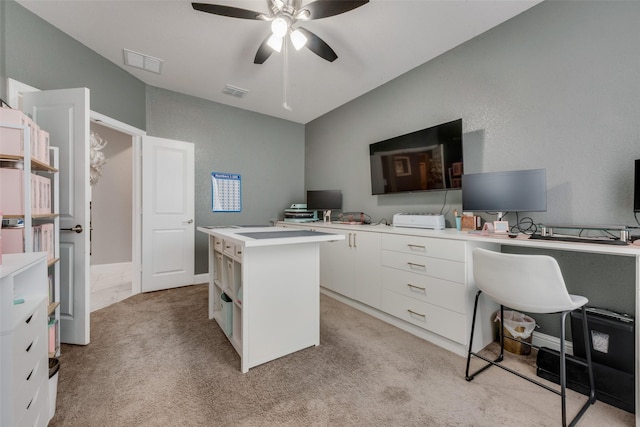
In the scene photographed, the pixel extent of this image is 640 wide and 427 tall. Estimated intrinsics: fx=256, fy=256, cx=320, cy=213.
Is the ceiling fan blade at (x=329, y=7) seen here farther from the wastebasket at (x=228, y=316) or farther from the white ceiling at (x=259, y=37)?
the wastebasket at (x=228, y=316)

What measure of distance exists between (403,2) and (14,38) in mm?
3128

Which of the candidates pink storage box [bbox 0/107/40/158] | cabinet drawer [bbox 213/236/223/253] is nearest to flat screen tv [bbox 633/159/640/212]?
cabinet drawer [bbox 213/236/223/253]

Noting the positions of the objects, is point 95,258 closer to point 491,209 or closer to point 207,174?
point 207,174

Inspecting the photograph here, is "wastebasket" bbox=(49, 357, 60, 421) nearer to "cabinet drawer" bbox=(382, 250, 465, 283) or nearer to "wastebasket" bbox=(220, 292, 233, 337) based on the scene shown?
"wastebasket" bbox=(220, 292, 233, 337)

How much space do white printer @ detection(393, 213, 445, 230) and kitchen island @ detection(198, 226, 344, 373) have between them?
103 centimetres

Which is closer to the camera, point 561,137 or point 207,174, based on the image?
point 561,137

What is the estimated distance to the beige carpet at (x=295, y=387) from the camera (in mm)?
1390

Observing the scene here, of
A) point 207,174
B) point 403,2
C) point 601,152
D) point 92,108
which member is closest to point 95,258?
point 207,174

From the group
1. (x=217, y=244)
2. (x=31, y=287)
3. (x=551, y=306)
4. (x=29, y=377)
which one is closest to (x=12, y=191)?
(x=31, y=287)

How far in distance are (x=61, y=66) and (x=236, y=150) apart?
213cm

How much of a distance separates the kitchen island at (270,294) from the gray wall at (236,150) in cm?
215

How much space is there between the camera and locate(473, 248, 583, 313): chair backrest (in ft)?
4.37

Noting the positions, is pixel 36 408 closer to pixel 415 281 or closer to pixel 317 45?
pixel 415 281

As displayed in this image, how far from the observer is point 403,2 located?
2.05m
